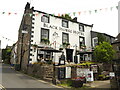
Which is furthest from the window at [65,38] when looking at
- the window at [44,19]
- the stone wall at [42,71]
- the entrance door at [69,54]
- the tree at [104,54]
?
the stone wall at [42,71]

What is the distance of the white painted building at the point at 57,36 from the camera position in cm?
1662

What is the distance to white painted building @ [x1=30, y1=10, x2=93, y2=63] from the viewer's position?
54.5 feet

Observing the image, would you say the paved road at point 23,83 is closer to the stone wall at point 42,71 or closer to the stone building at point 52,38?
the stone wall at point 42,71

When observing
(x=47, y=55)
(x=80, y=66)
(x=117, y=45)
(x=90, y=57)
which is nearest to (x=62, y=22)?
(x=47, y=55)

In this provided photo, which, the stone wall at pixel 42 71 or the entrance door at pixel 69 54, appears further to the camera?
the entrance door at pixel 69 54

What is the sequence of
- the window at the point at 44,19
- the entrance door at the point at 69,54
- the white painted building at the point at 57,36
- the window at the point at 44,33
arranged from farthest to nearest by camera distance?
the entrance door at the point at 69,54 < the window at the point at 44,19 < the window at the point at 44,33 < the white painted building at the point at 57,36

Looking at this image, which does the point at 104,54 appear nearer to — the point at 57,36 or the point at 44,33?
the point at 57,36

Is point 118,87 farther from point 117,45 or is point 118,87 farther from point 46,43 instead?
point 117,45

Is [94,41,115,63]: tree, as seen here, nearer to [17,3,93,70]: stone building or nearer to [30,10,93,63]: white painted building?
[17,3,93,70]: stone building

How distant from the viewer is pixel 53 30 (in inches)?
721

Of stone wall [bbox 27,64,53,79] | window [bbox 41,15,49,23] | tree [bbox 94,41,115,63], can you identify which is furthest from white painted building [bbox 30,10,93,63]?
tree [bbox 94,41,115,63]

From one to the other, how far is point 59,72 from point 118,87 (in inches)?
220

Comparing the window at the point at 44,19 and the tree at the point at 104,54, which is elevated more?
the window at the point at 44,19

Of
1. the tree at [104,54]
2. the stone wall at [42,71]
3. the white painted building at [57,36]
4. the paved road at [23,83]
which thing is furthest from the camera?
the white painted building at [57,36]
